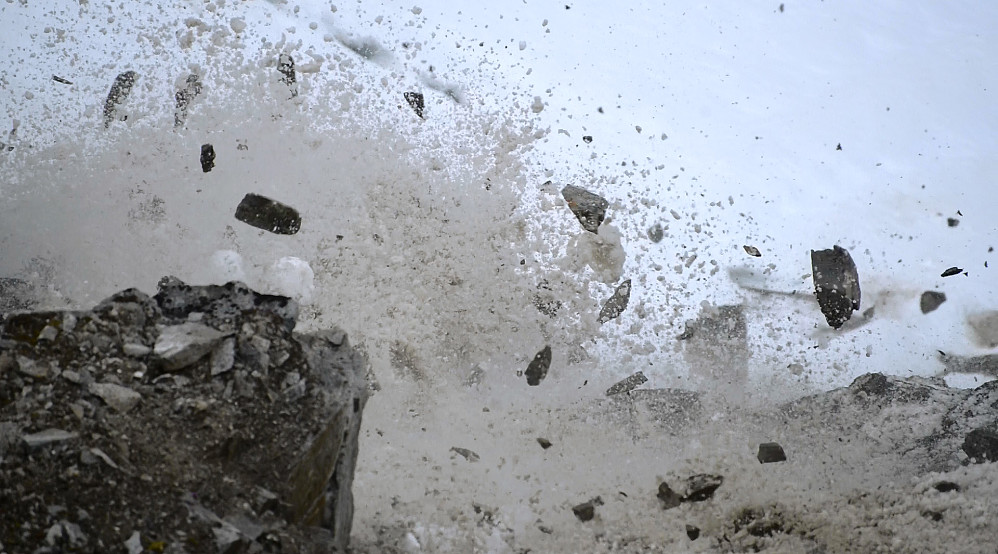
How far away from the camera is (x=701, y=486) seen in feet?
7.52

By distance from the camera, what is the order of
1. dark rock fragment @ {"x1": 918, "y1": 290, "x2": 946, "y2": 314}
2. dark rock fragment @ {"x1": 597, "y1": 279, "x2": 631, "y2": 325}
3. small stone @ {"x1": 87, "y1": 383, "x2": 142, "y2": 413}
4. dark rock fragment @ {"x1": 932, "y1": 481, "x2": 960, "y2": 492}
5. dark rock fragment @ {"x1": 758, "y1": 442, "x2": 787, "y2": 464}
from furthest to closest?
dark rock fragment @ {"x1": 918, "y1": 290, "x2": 946, "y2": 314}
dark rock fragment @ {"x1": 597, "y1": 279, "x2": 631, "y2": 325}
dark rock fragment @ {"x1": 758, "y1": 442, "x2": 787, "y2": 464}
dark rock fragment @ {"x1": 932, "y1": 481, "x2": 960, "y2": 492}
small stone @ {"x1": 87, "y1": 383, "x2": 142, "y2": 413}

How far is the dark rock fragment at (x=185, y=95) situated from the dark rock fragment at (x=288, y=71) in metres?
0.26

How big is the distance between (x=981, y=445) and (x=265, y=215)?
7.48ft

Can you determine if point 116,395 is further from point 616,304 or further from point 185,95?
point 616,304

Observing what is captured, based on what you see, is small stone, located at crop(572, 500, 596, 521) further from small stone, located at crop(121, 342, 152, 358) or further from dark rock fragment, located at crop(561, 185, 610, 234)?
small stone, located at crop(121, 342, 152, 358)

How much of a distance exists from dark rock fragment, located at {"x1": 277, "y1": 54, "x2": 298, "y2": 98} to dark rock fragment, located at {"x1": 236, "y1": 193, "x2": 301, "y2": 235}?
0.37 metres

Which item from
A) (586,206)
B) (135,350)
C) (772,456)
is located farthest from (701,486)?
(135,350)

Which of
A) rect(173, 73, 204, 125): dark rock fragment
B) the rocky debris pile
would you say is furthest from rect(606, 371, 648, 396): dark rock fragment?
rect(173, 73, 204, 125): dark rock fragment

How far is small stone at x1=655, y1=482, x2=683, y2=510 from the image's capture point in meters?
2.28

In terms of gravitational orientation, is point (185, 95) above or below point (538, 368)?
above

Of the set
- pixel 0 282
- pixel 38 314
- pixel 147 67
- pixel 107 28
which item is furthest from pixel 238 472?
pixel 107 28

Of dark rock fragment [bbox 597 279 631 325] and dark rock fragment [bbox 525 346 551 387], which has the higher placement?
dark rock fragment [bbox 597 279 631 325]

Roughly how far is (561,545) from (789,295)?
1117 millimetres

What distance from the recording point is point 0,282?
2.32 meters
